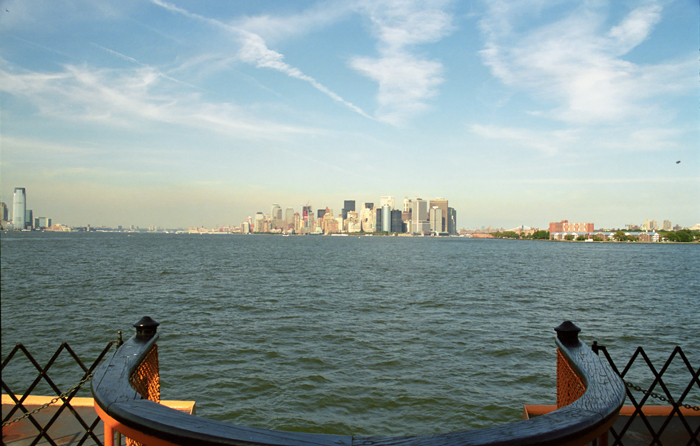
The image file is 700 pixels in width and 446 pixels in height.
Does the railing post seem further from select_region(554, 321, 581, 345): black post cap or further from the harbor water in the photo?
the harbor water

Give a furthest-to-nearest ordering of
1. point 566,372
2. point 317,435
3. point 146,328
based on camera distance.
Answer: point 146,328 < point 566,372 < point 317,435

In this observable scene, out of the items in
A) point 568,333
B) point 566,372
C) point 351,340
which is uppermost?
point 568,333

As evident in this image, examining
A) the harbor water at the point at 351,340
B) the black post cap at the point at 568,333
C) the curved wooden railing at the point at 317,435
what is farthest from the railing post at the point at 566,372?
the harbor water at the point at 351,340

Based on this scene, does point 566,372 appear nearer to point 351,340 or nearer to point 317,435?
point 317,435

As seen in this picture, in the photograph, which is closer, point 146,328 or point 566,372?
point 566,372

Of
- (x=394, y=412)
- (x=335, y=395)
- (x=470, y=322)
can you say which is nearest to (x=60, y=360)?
(x=335, y=395)

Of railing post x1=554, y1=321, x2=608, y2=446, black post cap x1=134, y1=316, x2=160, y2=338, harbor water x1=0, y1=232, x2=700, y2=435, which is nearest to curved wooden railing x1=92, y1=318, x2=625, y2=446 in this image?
railing post x1=554, y1=321, x2=608, y2=446

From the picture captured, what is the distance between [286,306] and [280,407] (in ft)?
52.1

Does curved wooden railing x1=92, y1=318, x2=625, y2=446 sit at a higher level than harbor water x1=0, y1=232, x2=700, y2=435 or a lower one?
higher

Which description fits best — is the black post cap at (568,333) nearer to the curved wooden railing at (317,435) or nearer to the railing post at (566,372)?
the railing post at (566,372)

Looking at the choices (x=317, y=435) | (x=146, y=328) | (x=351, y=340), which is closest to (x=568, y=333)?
(x=317, y=435)

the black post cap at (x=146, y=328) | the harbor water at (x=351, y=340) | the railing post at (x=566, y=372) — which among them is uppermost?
the black post cap at (x=146, y=328)

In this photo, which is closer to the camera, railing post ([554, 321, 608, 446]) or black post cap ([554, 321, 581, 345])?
railing post ([554, 321, 608, 446])

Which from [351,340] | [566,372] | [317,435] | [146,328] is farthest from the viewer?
[351,340]
